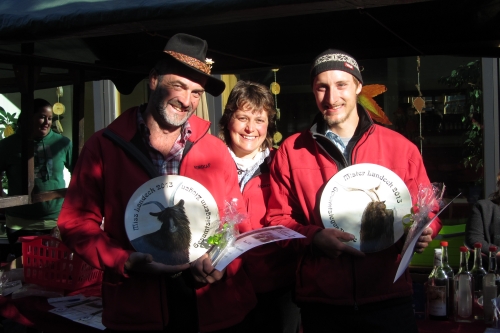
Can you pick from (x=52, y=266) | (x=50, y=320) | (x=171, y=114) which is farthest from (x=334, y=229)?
(x=52, y=266)

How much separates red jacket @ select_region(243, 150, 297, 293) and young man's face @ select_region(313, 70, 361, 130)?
1.80 feet

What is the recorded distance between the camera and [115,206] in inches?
89.2

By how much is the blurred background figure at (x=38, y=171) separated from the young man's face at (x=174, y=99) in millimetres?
3473

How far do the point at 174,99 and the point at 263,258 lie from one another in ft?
2.97

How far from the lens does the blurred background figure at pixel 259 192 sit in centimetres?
273

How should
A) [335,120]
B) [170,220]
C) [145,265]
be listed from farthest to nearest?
[335,120]
[170,220]
[145,265]

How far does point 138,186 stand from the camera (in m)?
2.24

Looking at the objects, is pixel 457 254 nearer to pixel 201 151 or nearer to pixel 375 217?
pixel 375 217

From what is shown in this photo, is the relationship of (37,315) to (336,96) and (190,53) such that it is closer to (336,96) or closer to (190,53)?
(190,53)

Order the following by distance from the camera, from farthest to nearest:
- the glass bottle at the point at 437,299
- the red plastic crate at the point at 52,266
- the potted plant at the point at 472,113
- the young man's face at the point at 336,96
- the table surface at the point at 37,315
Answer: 1. the potted plant at the point at 472,113
2. the red plastic crate at the point at 52,266
3. the table surface at the point at 37,315
4. the glass bottle at the point at 437,299
5. the young man's face at the point at 336,96

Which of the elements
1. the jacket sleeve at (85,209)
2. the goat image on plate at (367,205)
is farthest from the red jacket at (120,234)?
the goat image on plate at (367,205)

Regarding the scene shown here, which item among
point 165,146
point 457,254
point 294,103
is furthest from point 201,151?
point 294,103

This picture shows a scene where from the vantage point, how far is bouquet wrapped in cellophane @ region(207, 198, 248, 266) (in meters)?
2.19

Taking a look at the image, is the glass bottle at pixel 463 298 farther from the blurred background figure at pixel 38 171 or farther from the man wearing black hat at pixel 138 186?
the blurred background figure at pixel 38 171
